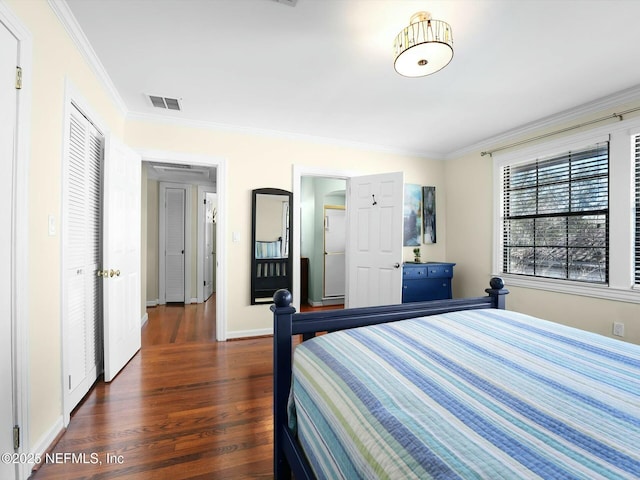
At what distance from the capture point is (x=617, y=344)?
1.20m

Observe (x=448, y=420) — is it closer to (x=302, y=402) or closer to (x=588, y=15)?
(x=302, y=402)

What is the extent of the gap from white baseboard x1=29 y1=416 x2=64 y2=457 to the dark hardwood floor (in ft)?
0.16

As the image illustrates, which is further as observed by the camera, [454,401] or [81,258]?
[81,258]

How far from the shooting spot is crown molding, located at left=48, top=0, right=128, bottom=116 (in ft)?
5.58

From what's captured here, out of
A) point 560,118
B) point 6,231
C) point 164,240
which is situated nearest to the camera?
point 6,231

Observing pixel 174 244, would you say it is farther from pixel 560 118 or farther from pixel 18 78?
pixel 560 118

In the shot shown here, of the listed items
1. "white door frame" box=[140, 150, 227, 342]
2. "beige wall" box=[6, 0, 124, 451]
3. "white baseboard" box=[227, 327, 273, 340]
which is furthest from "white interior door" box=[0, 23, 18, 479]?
"white baseboard" box=[227, 327, 273, 340]

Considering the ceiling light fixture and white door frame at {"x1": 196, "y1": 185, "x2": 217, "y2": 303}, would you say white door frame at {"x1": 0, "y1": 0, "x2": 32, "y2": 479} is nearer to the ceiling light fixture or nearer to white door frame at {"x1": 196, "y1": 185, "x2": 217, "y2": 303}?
the ceiling light fixture

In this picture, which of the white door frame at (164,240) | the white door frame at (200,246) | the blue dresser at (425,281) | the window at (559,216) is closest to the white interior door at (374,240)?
the blue dresser at (425,281)

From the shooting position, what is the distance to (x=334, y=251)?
18.0 feet

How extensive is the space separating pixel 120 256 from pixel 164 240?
2.92 meters

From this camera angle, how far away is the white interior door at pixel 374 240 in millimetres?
3639

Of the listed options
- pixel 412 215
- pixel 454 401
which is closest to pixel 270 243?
pixel 412 215

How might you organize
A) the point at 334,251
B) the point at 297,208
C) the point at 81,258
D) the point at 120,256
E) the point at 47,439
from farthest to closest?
the point at 334,251 → the point at 297,208 → the point at 120,256 → the point at 81,258 → the point at 47,439
